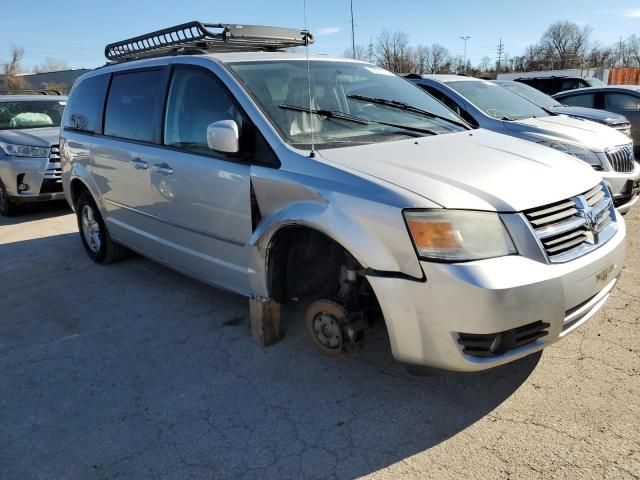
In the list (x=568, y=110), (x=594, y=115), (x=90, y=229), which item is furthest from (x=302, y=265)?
(x=594, y=115)

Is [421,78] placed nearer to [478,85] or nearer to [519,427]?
[478,85]

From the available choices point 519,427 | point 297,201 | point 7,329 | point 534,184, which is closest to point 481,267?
point 534,184

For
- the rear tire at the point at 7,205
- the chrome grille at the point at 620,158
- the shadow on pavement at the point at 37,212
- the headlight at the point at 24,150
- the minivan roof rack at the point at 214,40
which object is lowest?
the shadow on pavement at the point at 37,212

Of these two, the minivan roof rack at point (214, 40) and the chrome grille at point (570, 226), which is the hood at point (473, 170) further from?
the minivan roof rack at point (214, 40)

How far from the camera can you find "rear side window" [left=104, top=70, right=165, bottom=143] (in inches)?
155

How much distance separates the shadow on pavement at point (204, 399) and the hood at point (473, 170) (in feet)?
3.52

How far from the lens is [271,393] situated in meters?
2.94

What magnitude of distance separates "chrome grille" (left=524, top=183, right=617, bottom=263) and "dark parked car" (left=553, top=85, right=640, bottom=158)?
8.85m

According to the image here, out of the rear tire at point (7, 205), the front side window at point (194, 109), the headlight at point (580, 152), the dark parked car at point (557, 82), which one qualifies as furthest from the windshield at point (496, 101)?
the dark parked car at point (557, 82)

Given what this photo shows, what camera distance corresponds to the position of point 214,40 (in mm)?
4074

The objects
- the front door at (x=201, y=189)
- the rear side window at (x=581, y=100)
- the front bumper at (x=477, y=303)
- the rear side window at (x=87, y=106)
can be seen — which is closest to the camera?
the front bumper at (x=477, y=303)

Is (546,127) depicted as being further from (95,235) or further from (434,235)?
(95,235)

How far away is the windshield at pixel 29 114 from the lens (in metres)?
8.77

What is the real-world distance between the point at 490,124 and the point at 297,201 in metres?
4.20
